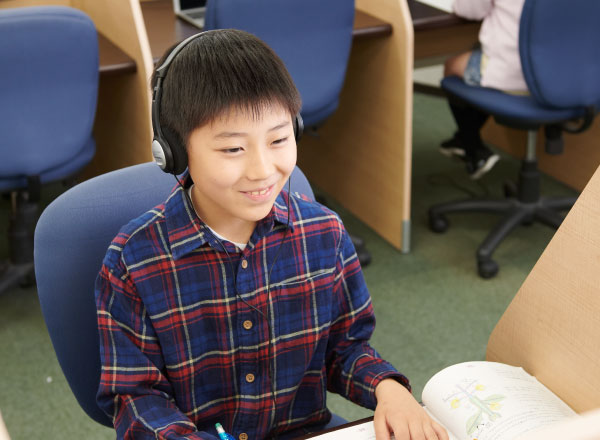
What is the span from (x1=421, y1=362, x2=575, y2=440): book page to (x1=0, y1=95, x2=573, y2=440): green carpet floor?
3.17 feet

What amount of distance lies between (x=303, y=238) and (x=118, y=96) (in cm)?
148

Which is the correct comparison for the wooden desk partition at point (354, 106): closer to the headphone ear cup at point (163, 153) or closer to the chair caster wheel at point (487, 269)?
the chair caster wheel at point (487, 269)

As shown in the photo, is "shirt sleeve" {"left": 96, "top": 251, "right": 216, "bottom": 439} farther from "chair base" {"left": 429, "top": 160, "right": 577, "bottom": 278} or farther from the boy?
"chair base" {"left": 429, "top": 160, "right": 577, "bottom": 278}

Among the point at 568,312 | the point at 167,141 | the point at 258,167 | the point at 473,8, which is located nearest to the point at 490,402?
the point at 568,312

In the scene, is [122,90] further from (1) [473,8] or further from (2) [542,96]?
(2) [542,96]

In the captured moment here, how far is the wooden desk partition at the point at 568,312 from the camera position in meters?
0.87

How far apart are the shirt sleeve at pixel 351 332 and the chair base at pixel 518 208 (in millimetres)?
1449

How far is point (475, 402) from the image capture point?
0.88m

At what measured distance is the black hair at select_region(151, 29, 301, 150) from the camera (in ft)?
2.91

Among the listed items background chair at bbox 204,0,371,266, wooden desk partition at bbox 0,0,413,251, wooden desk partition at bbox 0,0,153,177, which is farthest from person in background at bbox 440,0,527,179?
wooden desk partition at bbox 0,0,153,177

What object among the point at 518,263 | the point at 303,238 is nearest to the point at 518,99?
the point at 518,263

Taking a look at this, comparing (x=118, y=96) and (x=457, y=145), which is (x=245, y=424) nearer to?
(x=118, y=96)

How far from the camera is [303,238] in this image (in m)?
1.03

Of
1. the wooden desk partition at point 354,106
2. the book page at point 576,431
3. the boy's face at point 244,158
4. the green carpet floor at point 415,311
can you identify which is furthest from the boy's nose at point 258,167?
the wooden desk partition at point 354,106
